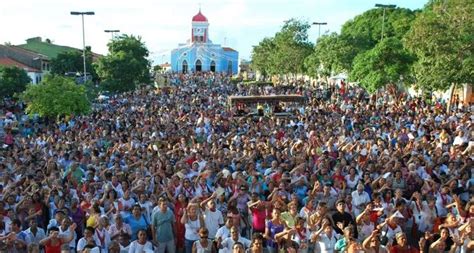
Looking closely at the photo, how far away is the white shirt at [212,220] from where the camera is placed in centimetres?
840

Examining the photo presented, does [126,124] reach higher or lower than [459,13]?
lower

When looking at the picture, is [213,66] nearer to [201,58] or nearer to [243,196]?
[201,58]

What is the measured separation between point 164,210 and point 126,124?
1476cm

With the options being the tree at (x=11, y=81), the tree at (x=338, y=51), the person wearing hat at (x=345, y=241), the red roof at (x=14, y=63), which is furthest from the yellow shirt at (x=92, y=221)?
the red roof at (x=14, y=63)

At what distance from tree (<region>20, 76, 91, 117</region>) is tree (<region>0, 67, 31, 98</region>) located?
11552 millimetres

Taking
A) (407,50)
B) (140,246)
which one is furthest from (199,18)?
(140,246)

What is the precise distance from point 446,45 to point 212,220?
18881 mm

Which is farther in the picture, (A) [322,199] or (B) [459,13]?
(B) [459,13]

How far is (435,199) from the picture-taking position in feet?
31.0

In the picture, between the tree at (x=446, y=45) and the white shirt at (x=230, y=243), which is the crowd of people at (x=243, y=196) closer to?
the white shirt at (x=230, y=243)

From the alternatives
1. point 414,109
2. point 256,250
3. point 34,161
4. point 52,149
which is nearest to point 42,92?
point 52,149

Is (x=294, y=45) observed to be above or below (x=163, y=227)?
above

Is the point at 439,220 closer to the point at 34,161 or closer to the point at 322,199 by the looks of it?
the point at 322,199

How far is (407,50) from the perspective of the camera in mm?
30547
